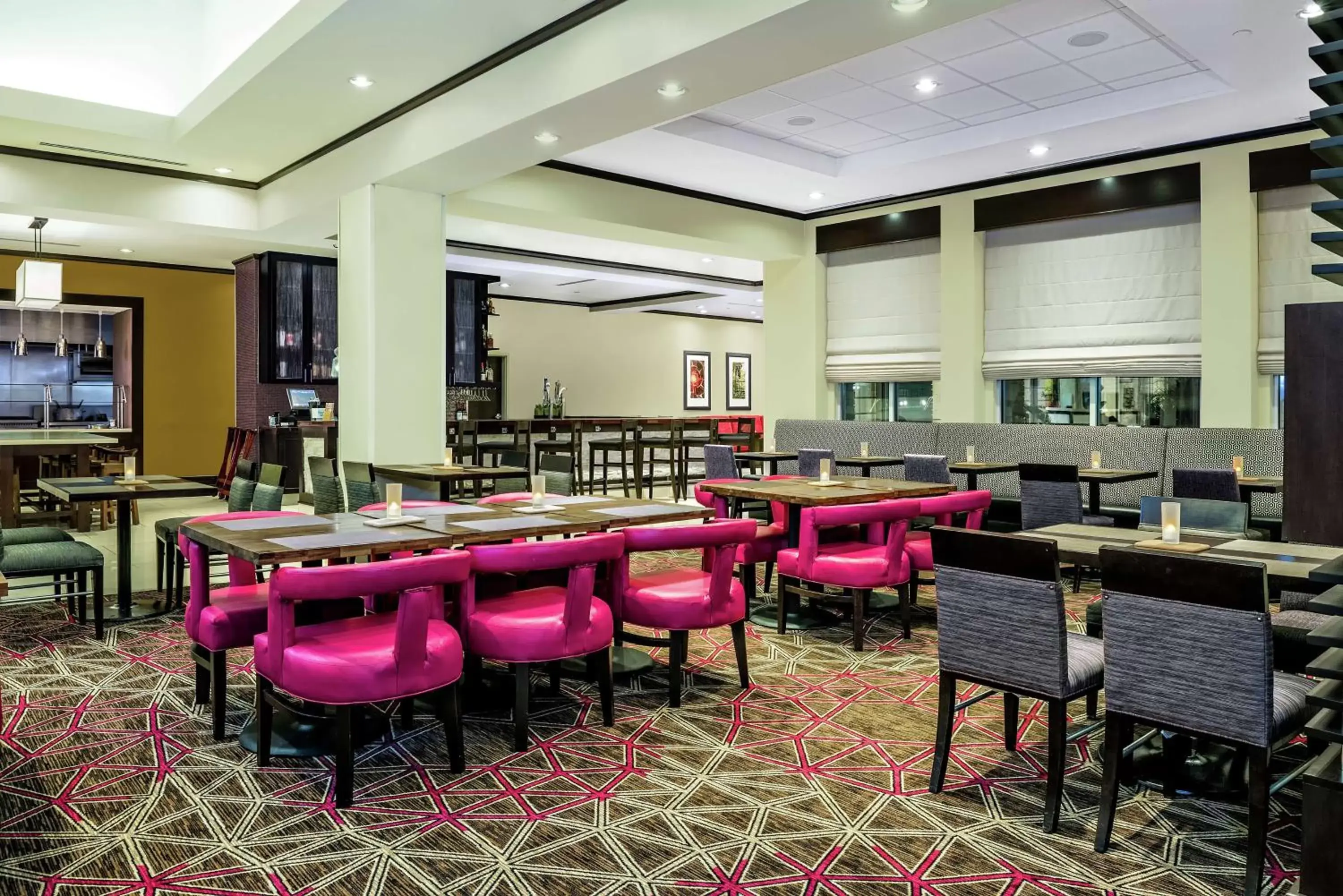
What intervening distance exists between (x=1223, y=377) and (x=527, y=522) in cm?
607

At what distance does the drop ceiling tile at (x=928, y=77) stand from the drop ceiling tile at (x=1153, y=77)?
1.01 m

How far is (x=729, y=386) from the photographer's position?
1952cm

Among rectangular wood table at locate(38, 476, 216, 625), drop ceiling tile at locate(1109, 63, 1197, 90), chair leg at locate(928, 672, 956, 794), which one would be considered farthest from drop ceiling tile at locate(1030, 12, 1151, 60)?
rectangular wood table at locate(38, 476, 216, 625)

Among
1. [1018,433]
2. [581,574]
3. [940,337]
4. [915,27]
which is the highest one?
[915,27]

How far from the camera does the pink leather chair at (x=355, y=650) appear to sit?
2.74 m

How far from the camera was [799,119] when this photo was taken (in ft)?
23.2

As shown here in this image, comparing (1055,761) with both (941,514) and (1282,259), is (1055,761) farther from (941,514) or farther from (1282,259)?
(1282,259)

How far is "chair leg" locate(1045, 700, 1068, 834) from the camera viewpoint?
2.64m

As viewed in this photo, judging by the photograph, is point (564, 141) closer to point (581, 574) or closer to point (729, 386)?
point (581, 574)

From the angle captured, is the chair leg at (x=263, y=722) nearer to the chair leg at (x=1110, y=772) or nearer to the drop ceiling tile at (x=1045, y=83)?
the chair leg at (x=1110, y=772)

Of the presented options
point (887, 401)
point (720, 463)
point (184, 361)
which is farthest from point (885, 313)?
point (184, 361)

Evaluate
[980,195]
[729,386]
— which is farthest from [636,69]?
[729,386]

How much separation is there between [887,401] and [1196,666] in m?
7.56

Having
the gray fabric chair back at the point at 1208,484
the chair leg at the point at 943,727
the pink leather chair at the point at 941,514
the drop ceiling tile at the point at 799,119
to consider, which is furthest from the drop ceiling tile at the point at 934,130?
the chair leg at the point at 943,727
